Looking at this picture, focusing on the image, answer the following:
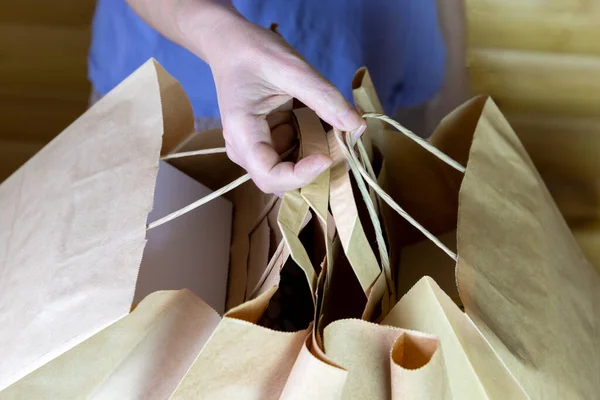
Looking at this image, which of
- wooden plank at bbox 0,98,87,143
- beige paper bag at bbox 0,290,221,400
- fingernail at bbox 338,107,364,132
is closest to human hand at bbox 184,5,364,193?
fingernail at bbox 338,107,364,132

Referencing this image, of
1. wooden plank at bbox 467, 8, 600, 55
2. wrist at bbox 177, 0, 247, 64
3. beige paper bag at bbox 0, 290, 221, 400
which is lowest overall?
beige paper bag at bbox 0, 290, 221, 400

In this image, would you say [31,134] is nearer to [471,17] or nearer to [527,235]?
[471,17]

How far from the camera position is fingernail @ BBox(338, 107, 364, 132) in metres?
0.39

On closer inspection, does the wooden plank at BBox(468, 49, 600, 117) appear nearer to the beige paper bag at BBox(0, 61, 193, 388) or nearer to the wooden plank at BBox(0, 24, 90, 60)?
the beige paper bag at BBox(0, 61, 193, 388)

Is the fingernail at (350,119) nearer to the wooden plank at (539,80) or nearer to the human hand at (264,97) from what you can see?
the human hand at (264,97)

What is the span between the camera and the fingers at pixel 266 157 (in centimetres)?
39

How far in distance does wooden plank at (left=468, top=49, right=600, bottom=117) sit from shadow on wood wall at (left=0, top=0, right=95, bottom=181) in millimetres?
675

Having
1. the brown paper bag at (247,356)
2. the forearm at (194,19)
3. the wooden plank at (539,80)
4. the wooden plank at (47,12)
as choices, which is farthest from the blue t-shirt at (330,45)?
the wooden plank at (47,12)

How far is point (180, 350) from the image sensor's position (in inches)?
16.5

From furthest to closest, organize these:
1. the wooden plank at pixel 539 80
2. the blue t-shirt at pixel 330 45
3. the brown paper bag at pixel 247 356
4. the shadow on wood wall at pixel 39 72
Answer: the shadow on wood wall at pixel 39 72
the wooden plank at pixel 539 80
the blue t-shirt at pixel 330 45
the brown paper bag at pixel 247 356

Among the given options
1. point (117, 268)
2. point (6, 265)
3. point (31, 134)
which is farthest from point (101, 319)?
point (31, 134)

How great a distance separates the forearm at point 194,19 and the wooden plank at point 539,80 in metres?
0.52

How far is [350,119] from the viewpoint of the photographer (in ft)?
1.29

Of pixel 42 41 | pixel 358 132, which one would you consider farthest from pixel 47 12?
pixel 358 132
